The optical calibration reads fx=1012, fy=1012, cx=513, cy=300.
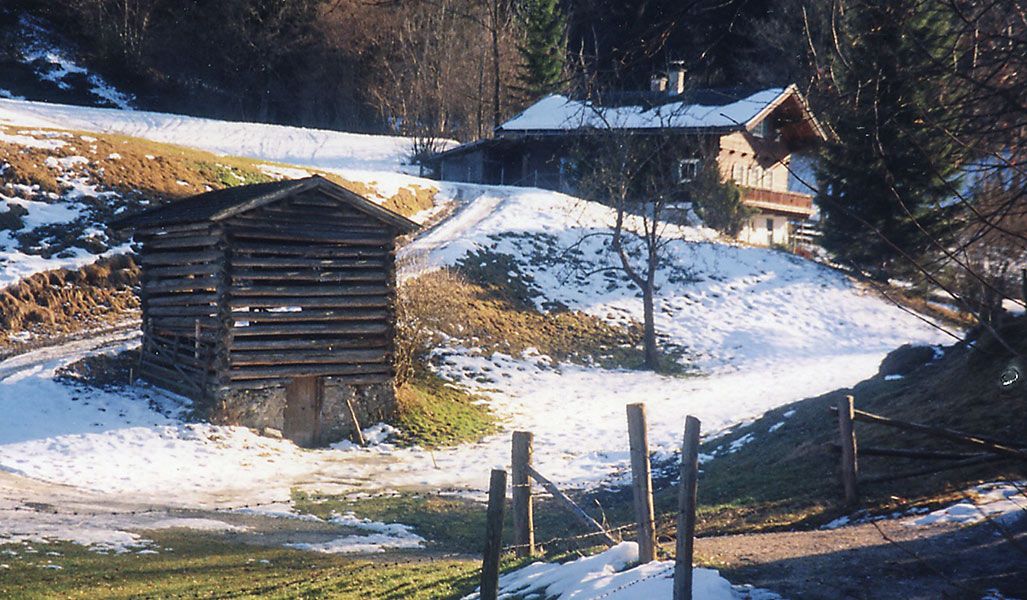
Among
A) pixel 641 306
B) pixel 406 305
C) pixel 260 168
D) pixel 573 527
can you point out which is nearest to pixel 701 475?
pixel 573 527

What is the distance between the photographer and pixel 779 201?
5041 cm

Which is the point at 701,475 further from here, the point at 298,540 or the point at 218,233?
the point at 218,233

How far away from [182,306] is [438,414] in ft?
21.8

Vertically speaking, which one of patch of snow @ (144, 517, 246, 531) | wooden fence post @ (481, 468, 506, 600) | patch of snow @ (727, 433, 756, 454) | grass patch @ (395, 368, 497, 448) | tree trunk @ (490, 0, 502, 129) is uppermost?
tree trunk @ (490, 0, 502, 129)

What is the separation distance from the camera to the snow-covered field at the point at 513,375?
18.9 m

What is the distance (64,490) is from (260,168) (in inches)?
967

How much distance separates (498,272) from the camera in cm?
3553

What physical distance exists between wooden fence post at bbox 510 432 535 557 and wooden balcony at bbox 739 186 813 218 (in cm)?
3663

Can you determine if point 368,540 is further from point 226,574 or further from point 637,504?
point 637,504

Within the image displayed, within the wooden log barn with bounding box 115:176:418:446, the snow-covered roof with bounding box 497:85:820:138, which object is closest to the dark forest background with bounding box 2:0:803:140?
the snow-covered roof with bounding box 497:85:820:138

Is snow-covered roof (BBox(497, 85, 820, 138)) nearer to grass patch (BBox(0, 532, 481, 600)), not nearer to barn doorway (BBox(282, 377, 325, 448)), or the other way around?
barn doorway (BBox(282, 377, 325, 448))

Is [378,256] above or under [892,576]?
above

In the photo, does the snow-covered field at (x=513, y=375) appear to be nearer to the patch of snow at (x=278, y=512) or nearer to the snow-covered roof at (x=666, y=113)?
the patch of snow at (x=278, y=512)

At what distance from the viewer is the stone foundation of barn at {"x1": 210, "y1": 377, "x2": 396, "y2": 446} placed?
21531 millimetres
